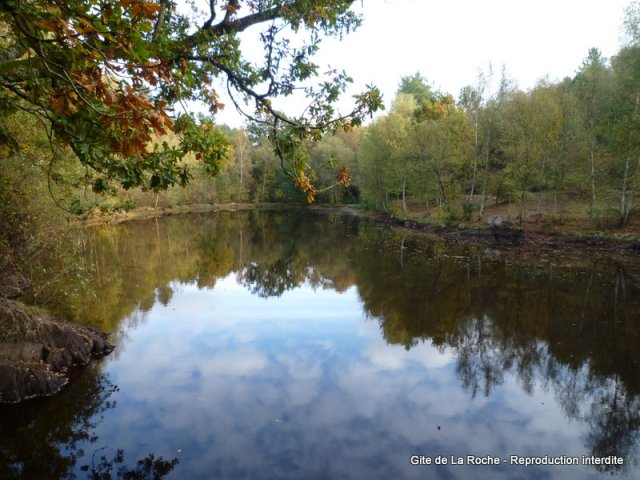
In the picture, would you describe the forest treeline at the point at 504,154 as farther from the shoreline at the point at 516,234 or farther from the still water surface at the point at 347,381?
the still water surface at the point at 347,381

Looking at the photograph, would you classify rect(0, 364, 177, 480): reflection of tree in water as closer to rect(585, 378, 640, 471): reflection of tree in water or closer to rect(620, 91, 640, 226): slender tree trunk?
rect(585, 378, 640, 471): reflection of tree in water

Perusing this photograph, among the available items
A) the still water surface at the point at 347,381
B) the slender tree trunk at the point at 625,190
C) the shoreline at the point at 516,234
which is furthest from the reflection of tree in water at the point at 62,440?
the slender tree trunk at the point at 625,190

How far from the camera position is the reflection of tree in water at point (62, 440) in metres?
6.59

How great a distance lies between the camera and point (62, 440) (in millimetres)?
7422

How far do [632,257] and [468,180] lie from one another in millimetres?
20014

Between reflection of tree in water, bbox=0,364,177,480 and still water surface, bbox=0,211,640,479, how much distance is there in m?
0.03

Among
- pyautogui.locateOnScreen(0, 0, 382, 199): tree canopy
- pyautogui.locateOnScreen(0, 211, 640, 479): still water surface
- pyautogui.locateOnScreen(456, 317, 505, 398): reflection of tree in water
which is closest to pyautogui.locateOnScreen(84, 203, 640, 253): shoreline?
pyautogui.locateOnScreen(0, 211, 640, 479): still water surface

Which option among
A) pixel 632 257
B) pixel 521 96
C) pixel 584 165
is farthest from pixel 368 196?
pixel 632 257

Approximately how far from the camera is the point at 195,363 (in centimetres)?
1073

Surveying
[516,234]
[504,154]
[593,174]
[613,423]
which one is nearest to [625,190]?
[593,174]

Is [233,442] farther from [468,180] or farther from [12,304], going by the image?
[468,180]

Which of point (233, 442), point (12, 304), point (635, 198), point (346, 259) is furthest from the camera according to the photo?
point (635, 198)

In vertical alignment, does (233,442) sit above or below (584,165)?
below

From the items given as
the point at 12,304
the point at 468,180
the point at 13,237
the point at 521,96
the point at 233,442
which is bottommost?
the point at 233,442
